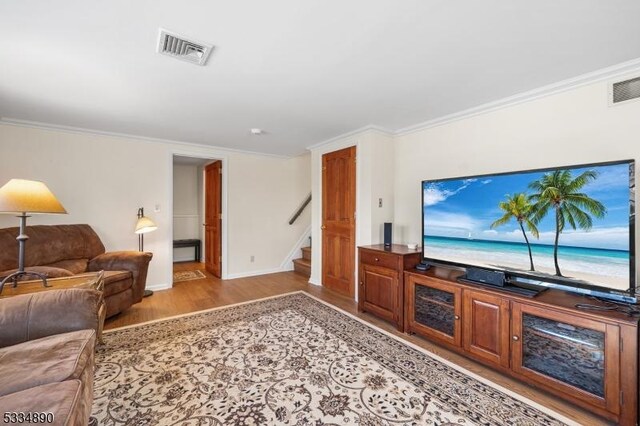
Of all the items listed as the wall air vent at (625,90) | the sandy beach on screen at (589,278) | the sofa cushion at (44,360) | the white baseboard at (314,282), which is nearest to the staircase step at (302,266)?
the white baseboard at (314,282)

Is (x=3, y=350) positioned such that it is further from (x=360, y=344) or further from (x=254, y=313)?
(x=360, y=344)

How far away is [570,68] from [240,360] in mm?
3247

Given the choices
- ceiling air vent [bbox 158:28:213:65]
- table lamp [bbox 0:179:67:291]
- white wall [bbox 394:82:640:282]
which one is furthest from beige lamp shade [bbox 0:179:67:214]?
white wall [bbox 394:82:640:282]

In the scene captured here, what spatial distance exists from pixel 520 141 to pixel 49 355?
137 inches

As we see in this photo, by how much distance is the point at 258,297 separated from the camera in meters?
3.60

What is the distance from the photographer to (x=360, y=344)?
2.35m

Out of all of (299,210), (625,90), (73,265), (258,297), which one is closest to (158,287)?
(73,265)

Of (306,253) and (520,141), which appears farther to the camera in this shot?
(306,253)

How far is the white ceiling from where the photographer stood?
1.44 m

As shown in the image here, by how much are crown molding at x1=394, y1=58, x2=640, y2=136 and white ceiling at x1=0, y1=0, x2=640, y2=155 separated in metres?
0.06

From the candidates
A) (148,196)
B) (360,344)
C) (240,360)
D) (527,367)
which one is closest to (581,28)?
(527,367)

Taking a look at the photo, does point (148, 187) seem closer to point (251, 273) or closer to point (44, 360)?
point (251, 273)

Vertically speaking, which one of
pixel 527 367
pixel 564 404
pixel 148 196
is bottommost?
pixel 564 404

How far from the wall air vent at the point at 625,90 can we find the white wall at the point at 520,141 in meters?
0.04
